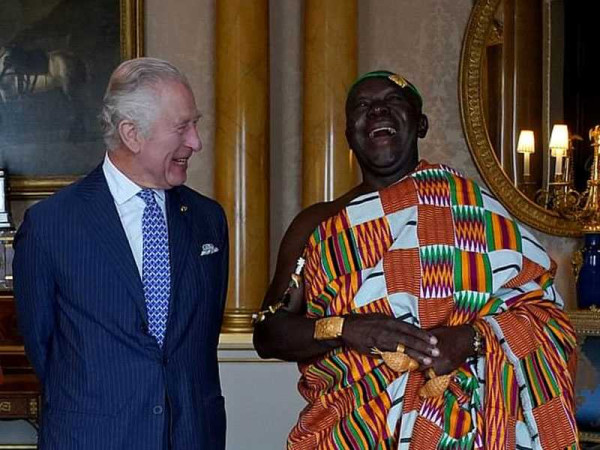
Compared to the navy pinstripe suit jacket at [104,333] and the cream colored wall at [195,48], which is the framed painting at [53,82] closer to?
the cream colored wall at [195,48]

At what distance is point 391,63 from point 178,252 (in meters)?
3.30

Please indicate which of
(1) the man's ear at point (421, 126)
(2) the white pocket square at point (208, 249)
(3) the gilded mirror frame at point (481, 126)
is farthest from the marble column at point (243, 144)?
(1) the man's ear at point (421, 126)

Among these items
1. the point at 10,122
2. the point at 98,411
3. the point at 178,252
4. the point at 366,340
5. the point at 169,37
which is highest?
the point at 169,37

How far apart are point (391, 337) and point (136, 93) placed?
84 cm

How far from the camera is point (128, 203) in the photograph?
263 centimetres

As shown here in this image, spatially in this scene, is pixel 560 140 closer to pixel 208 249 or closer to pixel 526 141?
pixel 526 141

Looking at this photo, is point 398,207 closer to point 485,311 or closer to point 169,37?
point 485,311

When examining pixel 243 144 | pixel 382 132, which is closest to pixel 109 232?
pixel 382 132

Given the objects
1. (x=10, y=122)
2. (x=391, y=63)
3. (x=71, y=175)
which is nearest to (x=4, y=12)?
(x=10, y=122)

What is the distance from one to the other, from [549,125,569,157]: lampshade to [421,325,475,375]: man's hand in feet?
10.5

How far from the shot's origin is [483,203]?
2.55m

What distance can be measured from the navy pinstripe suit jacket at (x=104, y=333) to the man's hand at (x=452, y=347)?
0.61 m

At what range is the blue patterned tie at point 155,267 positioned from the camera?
2.56m

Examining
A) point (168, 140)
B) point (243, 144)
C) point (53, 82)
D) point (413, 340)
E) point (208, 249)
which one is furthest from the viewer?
point (53, 82)
